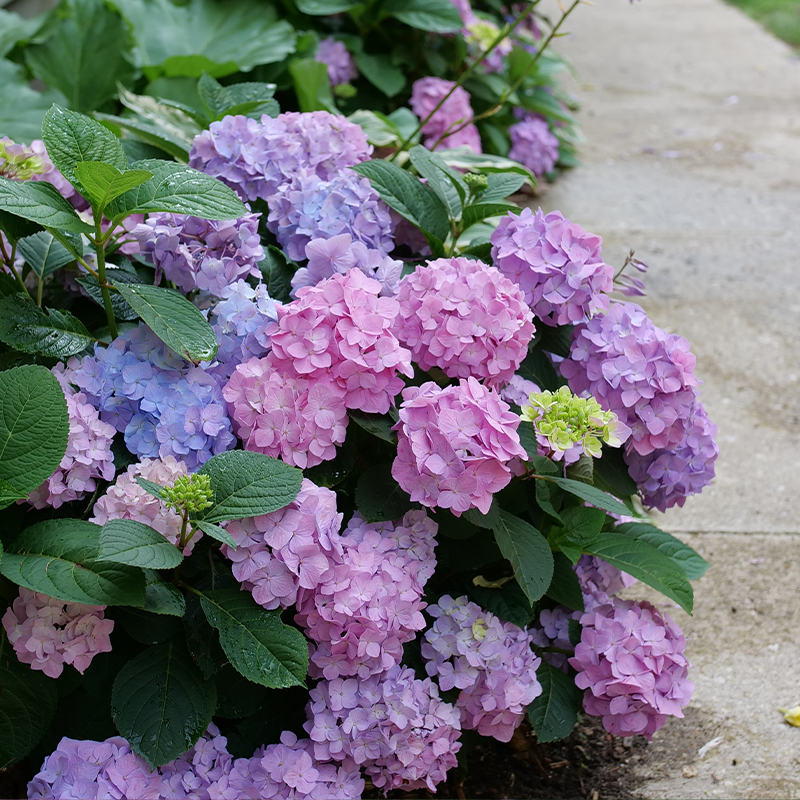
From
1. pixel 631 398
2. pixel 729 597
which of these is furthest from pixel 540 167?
pixel 631 398

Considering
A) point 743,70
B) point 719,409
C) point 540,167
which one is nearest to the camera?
point 719,409

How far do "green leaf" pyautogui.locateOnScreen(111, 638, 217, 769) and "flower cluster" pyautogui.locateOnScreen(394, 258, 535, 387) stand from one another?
23.4 inches

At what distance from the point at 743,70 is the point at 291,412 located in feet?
21.2

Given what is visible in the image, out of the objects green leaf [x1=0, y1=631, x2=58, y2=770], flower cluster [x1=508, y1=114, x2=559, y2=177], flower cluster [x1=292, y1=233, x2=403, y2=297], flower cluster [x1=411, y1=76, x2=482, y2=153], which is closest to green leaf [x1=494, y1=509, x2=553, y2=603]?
flower cluster [x1=292, y1=233, x2=403, y2=297]

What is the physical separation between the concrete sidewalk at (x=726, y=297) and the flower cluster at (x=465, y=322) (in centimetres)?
85

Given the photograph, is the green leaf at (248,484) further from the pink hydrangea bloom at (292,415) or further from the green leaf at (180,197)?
the green leaf at (180,197)

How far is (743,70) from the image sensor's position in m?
6.62

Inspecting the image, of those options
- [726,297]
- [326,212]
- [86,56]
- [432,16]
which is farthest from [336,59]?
[326,212]

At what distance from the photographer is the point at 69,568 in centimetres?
118

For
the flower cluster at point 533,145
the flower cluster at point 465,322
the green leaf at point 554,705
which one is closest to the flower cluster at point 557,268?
the flower cluster at point 465,322

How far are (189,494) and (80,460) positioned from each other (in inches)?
9.7

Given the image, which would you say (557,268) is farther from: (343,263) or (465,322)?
(343,263)

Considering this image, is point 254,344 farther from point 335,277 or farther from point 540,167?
point 540,167

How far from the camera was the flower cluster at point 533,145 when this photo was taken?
168 inches
